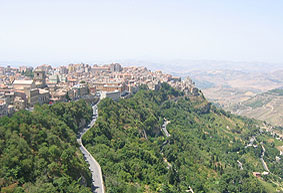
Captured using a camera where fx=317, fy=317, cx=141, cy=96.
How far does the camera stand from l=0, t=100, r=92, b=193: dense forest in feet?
71.5

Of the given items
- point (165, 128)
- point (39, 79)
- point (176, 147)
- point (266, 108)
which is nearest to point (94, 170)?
point (176, 147)

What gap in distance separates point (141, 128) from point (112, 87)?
57.3 ft

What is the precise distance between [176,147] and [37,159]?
33.3 m

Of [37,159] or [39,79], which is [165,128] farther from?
[37,159]

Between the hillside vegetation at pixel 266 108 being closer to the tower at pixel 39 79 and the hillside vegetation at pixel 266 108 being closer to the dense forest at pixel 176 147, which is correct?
the dense forest at pixel 176 147

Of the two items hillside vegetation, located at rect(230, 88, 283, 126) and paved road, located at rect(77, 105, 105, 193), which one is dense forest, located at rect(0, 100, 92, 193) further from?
hillside vegetation, located at rect(230, 88, 283, 126)

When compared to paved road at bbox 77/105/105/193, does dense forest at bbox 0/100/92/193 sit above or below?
above

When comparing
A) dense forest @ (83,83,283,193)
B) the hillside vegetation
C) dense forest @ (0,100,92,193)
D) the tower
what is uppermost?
the tower

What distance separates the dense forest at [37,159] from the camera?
21.8 m

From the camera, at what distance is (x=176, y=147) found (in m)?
54.4

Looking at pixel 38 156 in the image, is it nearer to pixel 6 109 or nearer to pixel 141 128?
pixel 6 109

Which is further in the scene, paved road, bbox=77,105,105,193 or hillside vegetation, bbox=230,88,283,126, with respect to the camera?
hillside vegetation, bbox=230,88,283,126

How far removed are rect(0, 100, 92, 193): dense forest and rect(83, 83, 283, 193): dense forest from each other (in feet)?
12.6

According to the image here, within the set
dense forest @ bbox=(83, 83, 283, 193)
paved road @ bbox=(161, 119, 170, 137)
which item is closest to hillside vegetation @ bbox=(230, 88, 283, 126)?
dense forest @ bbox=(83, 83, 283, 193)
